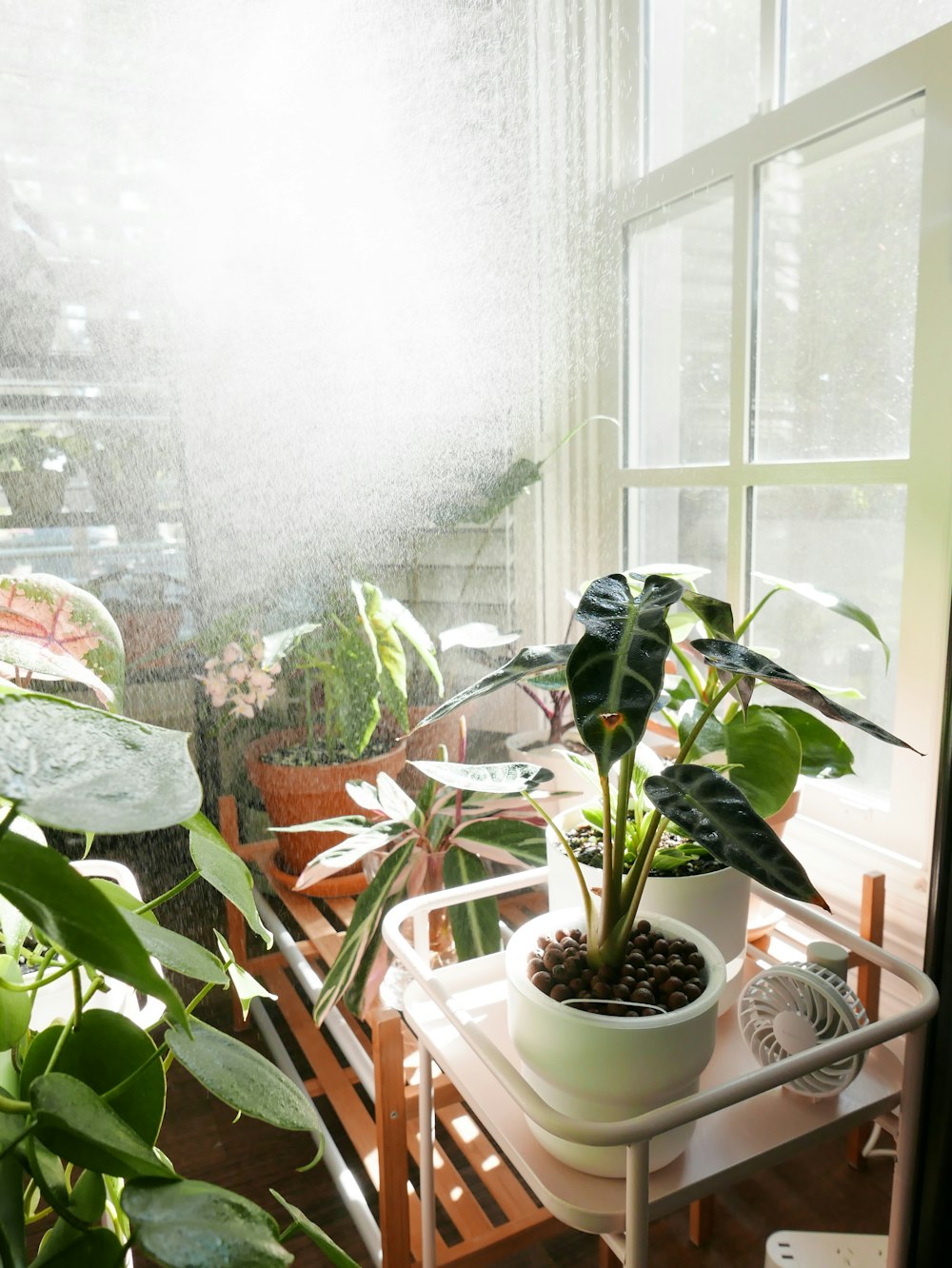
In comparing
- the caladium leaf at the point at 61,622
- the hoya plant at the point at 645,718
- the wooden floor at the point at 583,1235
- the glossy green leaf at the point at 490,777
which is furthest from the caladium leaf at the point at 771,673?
the wooden floor at the point at 583,1235

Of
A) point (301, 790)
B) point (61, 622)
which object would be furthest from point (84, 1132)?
point (301, 790)

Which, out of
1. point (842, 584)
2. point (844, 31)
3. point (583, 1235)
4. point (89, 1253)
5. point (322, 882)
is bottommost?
point (583, 1235)

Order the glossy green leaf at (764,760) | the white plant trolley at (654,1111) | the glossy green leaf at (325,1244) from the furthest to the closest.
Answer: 1. the glossy green leaf at (764,760)
2. the white plant trolley at (654,1111)
3. the glossy green leaf at (325,1244)

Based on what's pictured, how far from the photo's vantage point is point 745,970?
802 mm

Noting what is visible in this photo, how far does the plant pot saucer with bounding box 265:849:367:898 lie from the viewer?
3.62 feet

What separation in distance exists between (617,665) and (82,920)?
0.88 feet

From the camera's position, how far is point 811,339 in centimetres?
99

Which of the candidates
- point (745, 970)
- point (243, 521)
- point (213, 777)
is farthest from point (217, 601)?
point (745, 970)

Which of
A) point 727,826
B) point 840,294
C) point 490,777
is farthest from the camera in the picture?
point 840,294

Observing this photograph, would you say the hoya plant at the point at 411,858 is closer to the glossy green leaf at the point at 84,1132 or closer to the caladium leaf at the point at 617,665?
the caladium leaf at the point at 617,665

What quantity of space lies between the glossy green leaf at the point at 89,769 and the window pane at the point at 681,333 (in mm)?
945

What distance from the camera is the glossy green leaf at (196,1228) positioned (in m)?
0.28

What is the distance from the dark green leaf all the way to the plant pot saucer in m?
0.25

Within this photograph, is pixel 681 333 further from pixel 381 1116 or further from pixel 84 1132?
pixel 84 1132
